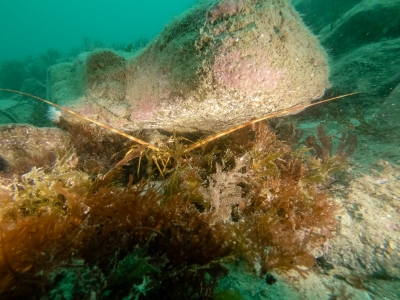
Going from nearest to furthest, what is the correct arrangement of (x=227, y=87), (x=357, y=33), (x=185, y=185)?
1. (x=227, y=87)
2. (x=185, y=185)
3. (x=357, y=33)

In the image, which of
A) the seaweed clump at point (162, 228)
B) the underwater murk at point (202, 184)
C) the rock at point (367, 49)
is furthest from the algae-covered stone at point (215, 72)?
the rock at point (367, 49)

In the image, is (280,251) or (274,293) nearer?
(274,293)

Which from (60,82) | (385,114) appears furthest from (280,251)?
(60,82)

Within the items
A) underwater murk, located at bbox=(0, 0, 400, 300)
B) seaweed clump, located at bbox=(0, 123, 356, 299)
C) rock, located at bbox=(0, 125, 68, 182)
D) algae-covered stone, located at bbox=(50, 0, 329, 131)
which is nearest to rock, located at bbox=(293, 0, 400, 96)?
underwater murk, located at bbox=(0, 0, 400, 300)

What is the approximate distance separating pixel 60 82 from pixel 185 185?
3.40 metres

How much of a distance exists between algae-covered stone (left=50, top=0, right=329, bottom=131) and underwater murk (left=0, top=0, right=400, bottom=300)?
19 mm

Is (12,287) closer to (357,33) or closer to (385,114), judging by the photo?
(385,114)

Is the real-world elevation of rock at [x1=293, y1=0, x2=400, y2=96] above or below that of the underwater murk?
above

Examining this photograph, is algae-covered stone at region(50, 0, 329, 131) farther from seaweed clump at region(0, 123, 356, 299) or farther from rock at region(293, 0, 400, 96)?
rock at region(293, 0, 400, 96)

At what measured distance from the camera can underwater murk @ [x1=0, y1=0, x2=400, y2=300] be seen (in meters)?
1.72

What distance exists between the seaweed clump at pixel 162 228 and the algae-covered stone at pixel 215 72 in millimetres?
563

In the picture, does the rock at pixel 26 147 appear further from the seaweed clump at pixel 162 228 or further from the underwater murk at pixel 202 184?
the seaweed clump at pixel 162 228

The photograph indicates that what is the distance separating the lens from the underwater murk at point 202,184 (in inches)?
67.7

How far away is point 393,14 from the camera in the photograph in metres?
6.17
